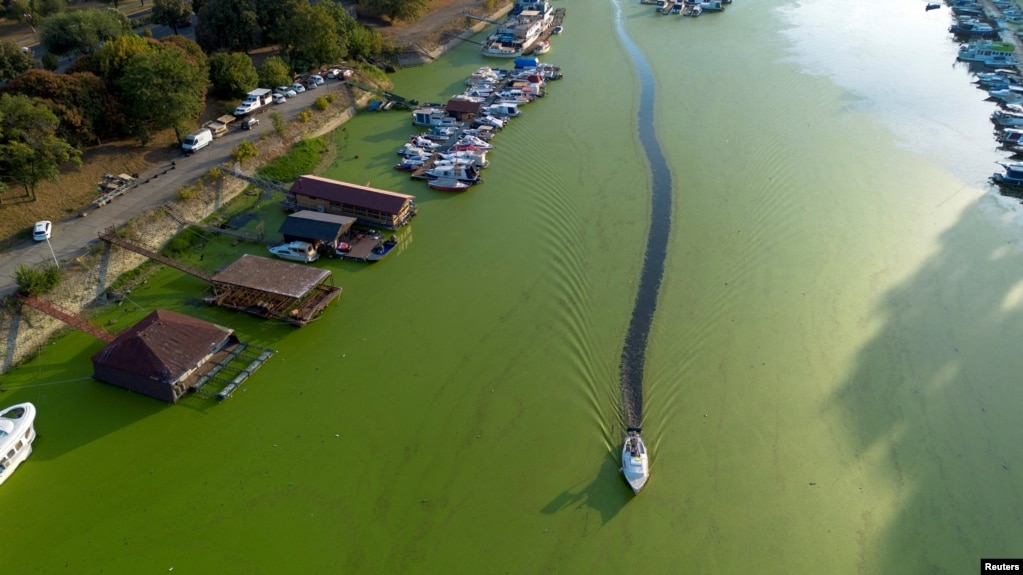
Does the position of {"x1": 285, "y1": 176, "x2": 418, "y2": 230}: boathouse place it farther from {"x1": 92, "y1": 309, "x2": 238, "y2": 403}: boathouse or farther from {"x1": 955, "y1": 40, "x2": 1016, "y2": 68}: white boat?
{"x1": 955, "y1": 40, "x2": 1016, "y2": 68}: white boat

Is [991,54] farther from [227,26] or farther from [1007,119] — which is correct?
[227,26]

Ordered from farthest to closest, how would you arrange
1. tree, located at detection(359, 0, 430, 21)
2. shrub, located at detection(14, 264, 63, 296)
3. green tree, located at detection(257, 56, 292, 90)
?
1. tree, located at detection(359, 0, 430, 21)
2. green tree, located at detection(257, 56, 292, 90)
3. shrub, located at detection(14, 264, 63, 296)

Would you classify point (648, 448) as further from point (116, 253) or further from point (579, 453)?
point (116, 253)

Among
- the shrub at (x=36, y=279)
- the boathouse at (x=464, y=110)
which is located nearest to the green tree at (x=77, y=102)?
the shrub at (x=36, y=279)

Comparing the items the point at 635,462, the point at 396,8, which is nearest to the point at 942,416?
the point at 635,462

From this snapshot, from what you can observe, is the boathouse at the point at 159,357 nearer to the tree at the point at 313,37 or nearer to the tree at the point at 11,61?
the tree at the point at 313,37

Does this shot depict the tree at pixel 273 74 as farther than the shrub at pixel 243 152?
Yes

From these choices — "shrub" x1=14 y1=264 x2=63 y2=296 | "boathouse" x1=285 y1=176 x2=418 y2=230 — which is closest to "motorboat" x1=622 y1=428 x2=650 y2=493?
"boathouse" x1=285 y1=176 x2=418 y2=230
